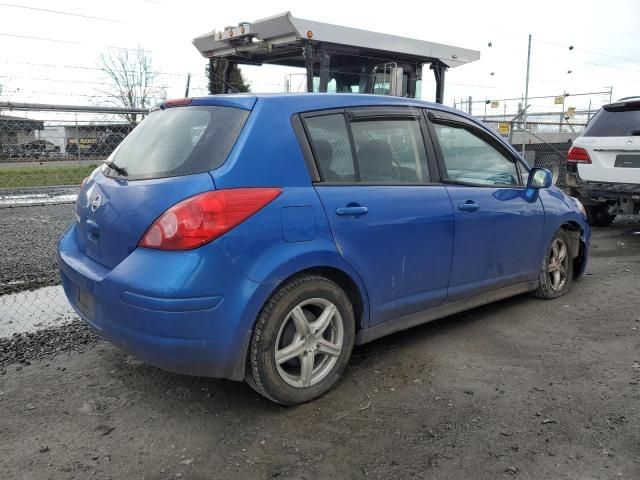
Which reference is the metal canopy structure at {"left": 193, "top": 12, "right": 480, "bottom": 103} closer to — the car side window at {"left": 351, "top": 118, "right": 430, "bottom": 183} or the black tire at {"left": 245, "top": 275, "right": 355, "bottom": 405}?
the car side window at {"left": 351, "top": 118, "right": 430, "bottom": 183}

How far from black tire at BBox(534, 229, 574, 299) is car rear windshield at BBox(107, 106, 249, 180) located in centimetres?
309

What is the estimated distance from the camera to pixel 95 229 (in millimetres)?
3115

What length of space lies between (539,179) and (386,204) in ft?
5.82

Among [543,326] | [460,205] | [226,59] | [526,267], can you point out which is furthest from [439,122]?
[226,59]

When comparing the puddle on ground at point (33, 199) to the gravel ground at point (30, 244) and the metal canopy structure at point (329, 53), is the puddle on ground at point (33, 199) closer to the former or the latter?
the gravel ground at point (30, 244)

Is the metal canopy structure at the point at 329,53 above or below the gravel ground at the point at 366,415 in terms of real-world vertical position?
above

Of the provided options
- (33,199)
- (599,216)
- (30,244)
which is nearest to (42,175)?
(33,199)

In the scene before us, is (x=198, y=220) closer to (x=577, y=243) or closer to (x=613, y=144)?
(x=577, y=243)

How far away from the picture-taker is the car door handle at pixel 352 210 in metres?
3.09

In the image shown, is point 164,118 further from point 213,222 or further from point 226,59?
point 226,59

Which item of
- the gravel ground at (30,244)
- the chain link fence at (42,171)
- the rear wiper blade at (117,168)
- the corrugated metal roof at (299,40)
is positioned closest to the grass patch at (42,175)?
the chain link fence at (42,171)

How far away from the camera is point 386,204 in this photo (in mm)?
3328

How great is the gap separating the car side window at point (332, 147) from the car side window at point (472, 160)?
2.88 feet

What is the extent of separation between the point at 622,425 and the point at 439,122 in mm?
2211
